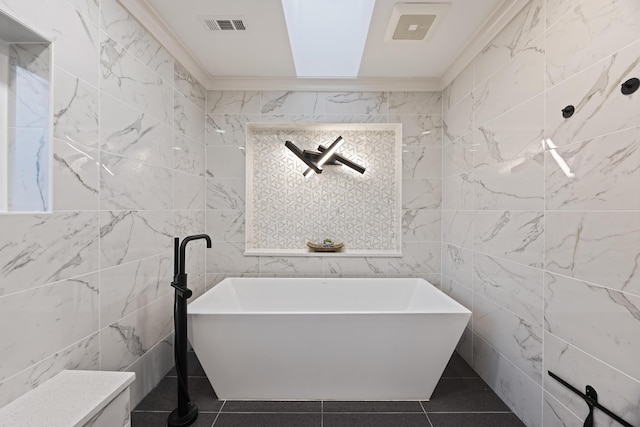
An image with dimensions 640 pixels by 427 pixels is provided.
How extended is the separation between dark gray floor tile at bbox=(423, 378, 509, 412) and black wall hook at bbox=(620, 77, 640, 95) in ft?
6.00

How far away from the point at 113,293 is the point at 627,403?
2.42 meters

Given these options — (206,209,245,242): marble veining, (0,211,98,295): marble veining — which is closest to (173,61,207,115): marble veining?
(206,209,245,242): marble veining

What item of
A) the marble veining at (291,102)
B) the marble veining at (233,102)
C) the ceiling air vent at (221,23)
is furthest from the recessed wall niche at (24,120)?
the marble veining at (291,102)

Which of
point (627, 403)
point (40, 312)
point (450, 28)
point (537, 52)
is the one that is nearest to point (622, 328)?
point (627, 403)

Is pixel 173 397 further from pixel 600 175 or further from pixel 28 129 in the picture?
pixel 600 175

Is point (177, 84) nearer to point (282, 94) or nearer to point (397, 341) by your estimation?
point (282, 94)

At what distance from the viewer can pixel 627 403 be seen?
3.51 ft

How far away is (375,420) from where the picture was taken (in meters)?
1.67

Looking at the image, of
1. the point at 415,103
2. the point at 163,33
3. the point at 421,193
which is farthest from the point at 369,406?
the point at 163,33

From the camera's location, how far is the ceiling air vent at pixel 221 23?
1.87 metres

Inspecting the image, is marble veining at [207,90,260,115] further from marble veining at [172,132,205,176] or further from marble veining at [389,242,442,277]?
marble veining at [389,242,442,277]

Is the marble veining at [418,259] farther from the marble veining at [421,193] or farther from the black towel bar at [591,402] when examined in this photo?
the black towel bar at [591,402]

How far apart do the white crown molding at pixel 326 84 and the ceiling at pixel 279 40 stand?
0.03 metres

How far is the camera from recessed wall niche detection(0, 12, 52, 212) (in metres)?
1.12
